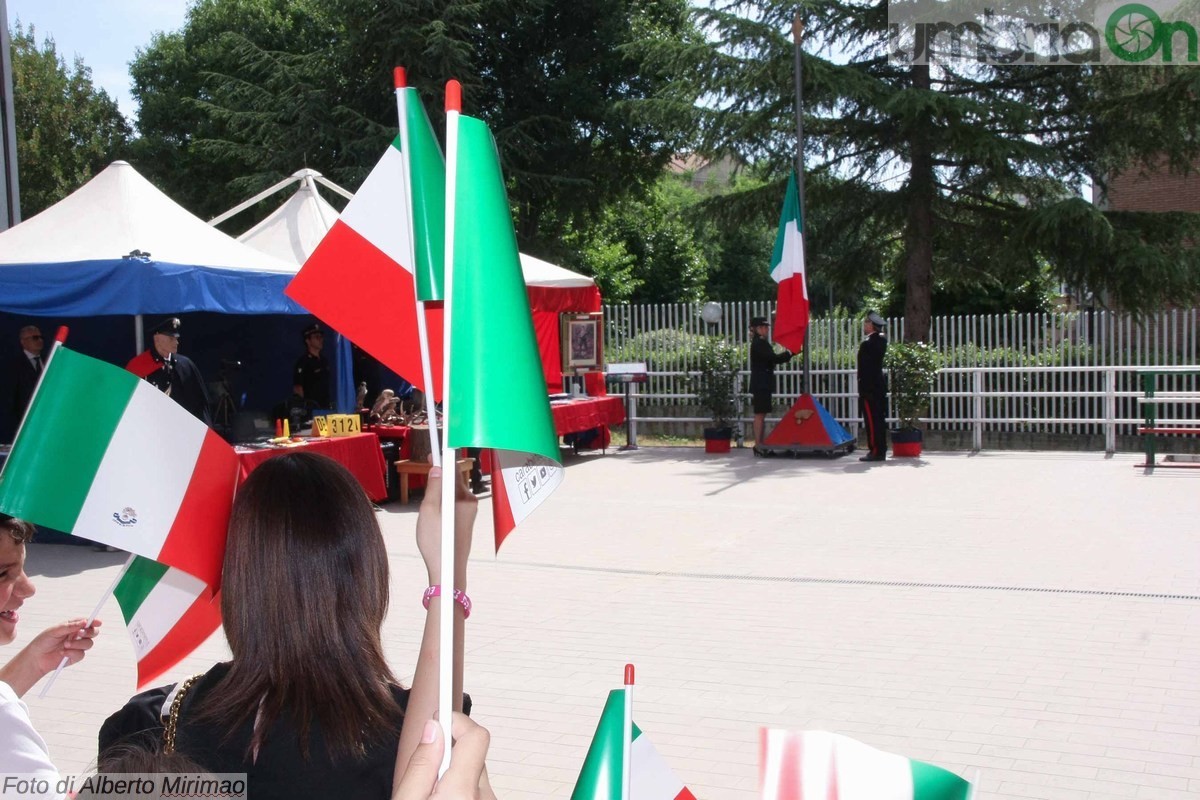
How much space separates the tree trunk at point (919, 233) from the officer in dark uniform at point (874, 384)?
3284mm

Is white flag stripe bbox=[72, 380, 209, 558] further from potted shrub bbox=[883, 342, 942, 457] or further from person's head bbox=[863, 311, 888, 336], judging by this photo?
potted shrub bbox=[883, 342, 942, 457]

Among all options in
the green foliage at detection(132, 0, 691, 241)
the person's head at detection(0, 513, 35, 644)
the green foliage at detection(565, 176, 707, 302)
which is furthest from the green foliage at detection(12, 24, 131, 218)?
the person's head at detection(0, 513, 35, 644)

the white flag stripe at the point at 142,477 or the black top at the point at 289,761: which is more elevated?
the white flag stripe at the point at 142,477

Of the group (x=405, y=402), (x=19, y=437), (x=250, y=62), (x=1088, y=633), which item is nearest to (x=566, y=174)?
(x=250, y=62)

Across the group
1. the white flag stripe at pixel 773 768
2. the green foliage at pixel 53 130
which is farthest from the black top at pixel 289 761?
the green foliage at pixel 53 130

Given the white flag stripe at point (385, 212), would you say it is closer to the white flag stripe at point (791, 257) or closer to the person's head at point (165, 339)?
the person's head at point (165, 339)

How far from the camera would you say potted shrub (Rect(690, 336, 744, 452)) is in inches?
698

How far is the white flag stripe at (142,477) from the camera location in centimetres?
241

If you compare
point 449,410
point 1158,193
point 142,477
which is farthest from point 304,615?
point 1158,193

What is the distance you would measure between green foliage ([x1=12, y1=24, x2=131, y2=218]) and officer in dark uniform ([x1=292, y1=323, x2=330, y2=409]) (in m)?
23.5

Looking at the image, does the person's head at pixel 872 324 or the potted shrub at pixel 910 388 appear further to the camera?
the potted shrub at pixel 910 388

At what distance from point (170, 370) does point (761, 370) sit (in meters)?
9.26

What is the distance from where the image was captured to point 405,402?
1441 cm

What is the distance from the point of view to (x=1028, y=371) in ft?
57.9
